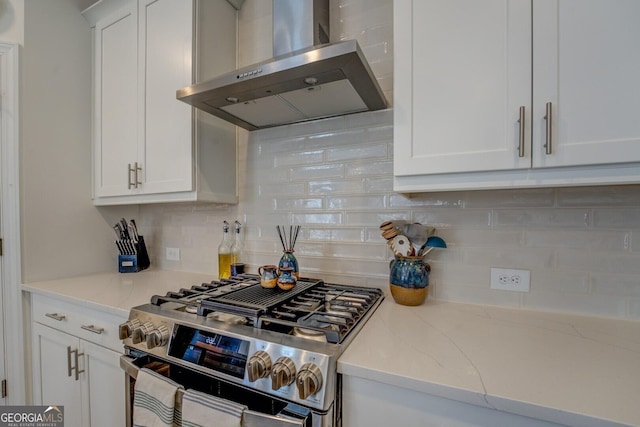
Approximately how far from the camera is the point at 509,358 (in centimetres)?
72

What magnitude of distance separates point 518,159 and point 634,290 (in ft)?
2.22

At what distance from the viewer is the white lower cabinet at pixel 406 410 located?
61 cm

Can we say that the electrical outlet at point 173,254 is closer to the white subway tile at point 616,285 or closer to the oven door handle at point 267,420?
the oven door handle at point 267,420

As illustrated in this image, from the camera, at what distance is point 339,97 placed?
1197mm

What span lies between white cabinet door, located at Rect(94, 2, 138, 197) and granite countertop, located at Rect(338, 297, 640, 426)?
1.70 metres

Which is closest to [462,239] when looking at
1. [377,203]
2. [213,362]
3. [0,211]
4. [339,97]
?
[377,203]

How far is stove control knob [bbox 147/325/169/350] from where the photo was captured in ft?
3.08

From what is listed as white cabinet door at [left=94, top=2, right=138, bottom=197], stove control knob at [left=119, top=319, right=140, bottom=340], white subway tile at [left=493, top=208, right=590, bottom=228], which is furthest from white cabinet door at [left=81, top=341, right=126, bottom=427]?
white subway tile at [left=493, top=208, right=590, bottom=228]

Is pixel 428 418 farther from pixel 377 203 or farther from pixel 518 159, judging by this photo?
pixel 377 203

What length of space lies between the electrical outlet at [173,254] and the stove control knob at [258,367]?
1.43 metres

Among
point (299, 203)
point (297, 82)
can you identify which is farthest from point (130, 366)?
point (297, 82)

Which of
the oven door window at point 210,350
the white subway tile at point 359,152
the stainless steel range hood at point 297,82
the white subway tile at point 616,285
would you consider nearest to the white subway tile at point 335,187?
the white subway tile at point 359,152

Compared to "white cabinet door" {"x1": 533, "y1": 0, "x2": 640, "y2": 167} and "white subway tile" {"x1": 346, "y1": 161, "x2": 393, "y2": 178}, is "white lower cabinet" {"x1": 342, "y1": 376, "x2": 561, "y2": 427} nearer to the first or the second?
"white cabinet door" {"x1": 533, "y1": 0, "x2": 640, "y2": 167}

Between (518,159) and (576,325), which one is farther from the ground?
(518,159)
